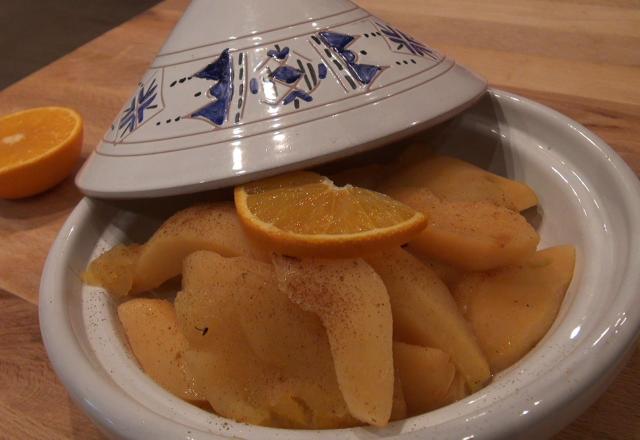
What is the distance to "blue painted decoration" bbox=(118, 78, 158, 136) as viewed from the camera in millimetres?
778

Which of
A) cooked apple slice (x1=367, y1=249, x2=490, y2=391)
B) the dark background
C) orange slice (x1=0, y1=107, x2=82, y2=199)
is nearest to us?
cooked apple slice (x1=367, y1=249, x2=490, y2=391)

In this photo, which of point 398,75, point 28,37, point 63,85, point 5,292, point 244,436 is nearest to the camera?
point 244,436

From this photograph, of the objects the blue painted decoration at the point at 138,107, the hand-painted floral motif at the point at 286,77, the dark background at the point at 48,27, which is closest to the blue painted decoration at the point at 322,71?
the hand-painted floral motif at the point at 286,77

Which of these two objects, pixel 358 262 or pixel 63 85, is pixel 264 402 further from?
pixel 63 85

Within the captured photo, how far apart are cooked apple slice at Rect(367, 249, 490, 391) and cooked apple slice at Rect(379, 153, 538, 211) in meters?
0.18

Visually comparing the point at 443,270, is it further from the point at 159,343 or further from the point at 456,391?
the point at 159,343

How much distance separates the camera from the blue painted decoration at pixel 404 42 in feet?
2.66

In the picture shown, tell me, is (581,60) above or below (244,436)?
above

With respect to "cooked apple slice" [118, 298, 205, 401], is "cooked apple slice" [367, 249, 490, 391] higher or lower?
higher

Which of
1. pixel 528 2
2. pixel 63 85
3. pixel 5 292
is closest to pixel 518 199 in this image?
pixel 5 292

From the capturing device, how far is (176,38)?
83 cm

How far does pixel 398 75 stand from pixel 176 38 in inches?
12.9

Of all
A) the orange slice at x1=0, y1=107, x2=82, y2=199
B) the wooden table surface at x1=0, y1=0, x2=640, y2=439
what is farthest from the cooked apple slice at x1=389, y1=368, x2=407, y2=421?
the orange slice at x1=0, y1=107, x2=82, y2=199

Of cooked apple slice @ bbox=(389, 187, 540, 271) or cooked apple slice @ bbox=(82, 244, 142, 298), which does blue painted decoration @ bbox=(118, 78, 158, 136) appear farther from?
cooked apple slice @ bbox=(389, 187, 540, 271)
